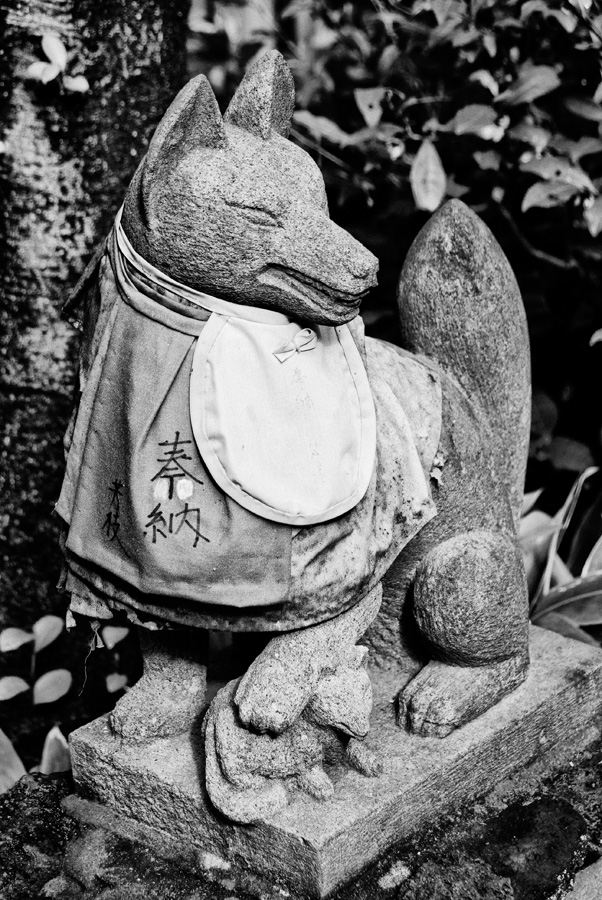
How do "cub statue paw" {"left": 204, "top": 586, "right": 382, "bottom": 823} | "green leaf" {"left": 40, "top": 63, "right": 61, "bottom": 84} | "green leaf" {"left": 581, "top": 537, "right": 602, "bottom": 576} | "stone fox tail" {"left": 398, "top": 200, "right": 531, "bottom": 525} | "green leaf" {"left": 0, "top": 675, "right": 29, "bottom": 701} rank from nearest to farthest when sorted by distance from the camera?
"cub statue paw" {"left": 204, "top": 586, "right": 382, "bottom": 823} → "stone fox tail" {"left": 398, "top": 200, "right": 531, "bottom": 525} → "green leaf" {"left": 40, "top": 63, "right": 61, "bottom": 84} → "green leaf" {"left": 0, "top": 675, "right": 29, "bottom": 701} → "green leaf" {"left": 581, "top": 537, "right": 602, "bottom": 576}

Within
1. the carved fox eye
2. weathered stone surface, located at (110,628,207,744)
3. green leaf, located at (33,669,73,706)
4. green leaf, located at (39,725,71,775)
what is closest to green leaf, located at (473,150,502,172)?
the carved fox eye

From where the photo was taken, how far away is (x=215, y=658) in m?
2.31

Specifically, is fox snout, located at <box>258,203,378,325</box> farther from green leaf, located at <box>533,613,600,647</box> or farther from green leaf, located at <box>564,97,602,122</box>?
green leaf, located at <box>564,97,602,122</box>

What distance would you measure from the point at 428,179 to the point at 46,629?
1.43 m

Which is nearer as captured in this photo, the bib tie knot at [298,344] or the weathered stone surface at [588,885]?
the bib tie knot at [298,344]

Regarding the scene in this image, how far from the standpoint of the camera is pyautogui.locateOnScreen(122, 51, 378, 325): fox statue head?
5.37 feet

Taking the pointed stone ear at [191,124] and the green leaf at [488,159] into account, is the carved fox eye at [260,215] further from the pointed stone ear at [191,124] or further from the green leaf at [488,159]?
the green leaf at [488,159]

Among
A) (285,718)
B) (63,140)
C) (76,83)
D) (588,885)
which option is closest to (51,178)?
(63,140)

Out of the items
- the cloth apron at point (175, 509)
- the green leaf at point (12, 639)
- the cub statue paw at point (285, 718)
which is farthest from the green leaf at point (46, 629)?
the cub statue paw at point (285, 718)

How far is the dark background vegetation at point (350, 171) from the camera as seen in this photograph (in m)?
2.56

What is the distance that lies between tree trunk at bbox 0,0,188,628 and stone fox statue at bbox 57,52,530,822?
0.69 m

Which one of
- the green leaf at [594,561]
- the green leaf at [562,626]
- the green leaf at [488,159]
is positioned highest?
the green leaf at [488,159]

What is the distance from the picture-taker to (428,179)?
286 cm

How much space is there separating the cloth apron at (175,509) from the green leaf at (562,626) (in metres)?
0.94
